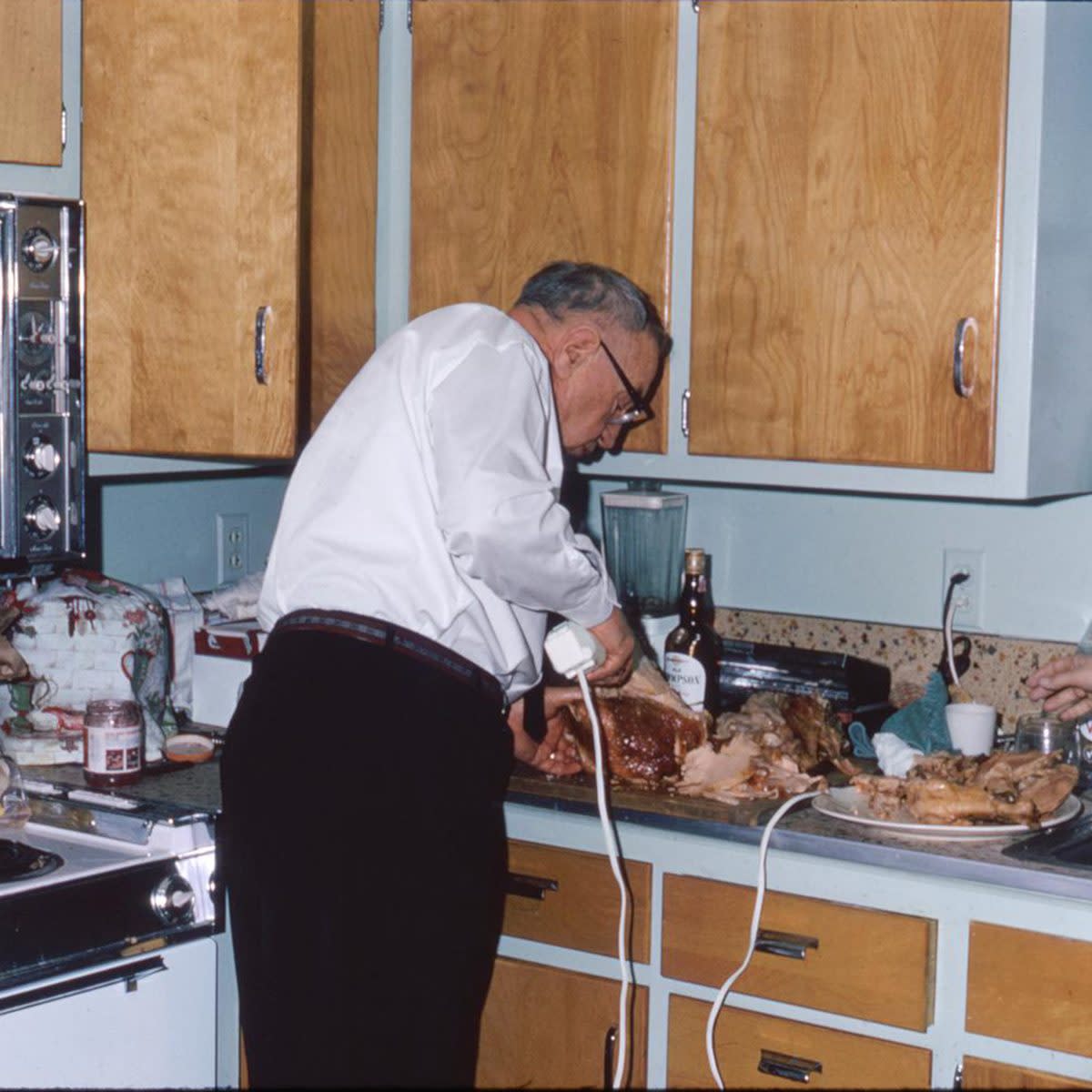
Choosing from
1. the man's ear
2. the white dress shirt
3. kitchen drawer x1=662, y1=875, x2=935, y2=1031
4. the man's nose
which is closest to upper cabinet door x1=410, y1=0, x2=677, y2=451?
the man's nose

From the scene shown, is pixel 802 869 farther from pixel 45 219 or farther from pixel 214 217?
pixel 45 219

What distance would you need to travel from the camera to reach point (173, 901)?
201 cm

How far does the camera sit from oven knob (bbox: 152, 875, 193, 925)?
199cm

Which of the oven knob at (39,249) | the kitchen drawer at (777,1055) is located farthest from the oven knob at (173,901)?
the oven knob at (39,249)

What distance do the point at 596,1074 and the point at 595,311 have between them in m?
0.97

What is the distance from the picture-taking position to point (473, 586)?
193 centimetres

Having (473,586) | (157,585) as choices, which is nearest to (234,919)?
(473,586)

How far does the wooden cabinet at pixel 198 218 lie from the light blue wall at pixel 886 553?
2.58 feet

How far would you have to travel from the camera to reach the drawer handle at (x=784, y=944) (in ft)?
6.31

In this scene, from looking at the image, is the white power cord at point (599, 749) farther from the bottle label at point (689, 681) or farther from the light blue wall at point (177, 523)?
the light blue wall at point (177, 523)

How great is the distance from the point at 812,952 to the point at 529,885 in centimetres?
39

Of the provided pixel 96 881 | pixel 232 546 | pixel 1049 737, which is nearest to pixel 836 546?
pixel 1049 737

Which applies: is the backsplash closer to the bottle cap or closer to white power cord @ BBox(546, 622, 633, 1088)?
the bottle cap

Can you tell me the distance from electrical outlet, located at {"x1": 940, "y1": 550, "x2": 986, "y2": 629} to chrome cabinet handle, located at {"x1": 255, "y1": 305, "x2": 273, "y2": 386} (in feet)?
3.53
